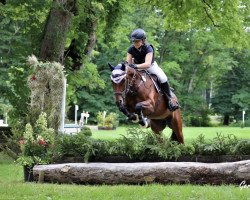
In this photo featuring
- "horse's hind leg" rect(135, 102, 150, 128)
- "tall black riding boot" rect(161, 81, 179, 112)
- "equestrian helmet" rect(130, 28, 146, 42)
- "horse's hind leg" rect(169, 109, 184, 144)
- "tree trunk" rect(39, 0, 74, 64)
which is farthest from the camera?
"tree trunk" rect(39, 0, 74, 64)

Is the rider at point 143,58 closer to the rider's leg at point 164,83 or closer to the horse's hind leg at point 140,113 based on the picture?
the rider's leg at point 164,83

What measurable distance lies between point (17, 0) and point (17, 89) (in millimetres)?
3624

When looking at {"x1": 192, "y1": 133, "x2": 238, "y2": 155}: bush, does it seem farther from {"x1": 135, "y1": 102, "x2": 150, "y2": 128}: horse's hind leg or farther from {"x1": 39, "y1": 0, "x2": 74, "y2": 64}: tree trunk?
{"x1": 39, "y1": 0, "x2": 74, "y2": 64}: tree trunk

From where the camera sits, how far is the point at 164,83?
10656 millimetres

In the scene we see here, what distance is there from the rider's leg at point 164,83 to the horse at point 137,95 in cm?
12

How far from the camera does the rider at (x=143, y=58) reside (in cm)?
991

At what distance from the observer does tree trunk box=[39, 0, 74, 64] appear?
52.4 feet

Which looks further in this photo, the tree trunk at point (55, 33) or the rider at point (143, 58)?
the tree trunk at point (55, 33)

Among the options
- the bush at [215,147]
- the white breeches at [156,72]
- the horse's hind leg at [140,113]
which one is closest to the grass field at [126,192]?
the bush at [215,147]

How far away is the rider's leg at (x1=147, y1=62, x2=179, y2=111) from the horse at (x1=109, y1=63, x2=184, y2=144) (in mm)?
118

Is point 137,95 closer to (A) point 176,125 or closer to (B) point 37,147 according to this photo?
(A) point 176,125

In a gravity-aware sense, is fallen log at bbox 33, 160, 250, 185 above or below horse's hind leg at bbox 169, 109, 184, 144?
below

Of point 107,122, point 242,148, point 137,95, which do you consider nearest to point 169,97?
point 137,95

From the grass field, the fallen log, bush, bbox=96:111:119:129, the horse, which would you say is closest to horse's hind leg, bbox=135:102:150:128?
the horse
